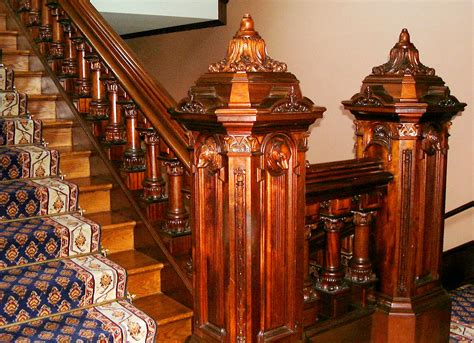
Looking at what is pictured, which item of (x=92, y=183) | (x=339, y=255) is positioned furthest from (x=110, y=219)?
(x=339, y=255)

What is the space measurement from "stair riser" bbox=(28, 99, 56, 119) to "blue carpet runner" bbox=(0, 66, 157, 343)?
0.41 m

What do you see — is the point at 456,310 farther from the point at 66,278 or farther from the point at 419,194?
the point at 66,278

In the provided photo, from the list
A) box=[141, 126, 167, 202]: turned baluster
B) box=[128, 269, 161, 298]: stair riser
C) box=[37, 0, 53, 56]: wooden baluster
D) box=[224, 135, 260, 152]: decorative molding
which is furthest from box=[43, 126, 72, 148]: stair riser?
box=[224, 135, 260, 152]: decorative molding

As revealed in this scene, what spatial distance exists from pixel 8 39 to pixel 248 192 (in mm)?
2590

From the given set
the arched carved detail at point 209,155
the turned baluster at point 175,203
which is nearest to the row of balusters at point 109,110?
the turned baluster at point 175,203

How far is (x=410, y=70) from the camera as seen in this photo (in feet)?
8.23

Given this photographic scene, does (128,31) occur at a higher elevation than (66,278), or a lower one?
higher

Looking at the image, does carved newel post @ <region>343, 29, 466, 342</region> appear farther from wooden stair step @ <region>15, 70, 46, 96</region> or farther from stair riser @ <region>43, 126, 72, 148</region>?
wooden stair step @ <region>15, 70, 46, 96</region>

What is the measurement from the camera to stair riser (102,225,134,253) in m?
2.81

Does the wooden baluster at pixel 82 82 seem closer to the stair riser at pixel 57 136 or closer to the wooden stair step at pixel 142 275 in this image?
the stair riser at pixel 57 136

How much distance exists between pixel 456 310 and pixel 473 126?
118 cm

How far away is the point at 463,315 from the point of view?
11.7ft

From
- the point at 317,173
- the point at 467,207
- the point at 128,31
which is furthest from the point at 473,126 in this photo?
the point at 128,31

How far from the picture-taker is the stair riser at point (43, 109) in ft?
11.5
